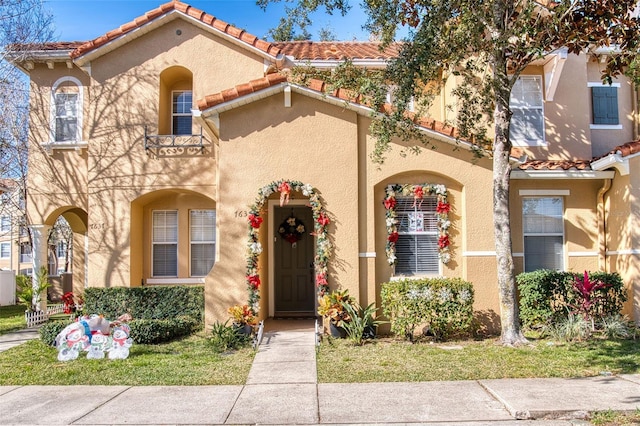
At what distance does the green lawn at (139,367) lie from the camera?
25.8ft

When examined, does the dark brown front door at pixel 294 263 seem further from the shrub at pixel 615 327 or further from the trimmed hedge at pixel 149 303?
the shrub at pixel 615 327

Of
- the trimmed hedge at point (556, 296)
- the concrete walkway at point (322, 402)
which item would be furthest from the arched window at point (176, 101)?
the trimmed hedge at point (556, 296)

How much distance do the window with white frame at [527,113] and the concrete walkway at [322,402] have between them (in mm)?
7315

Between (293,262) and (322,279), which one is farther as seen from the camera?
(293,262)

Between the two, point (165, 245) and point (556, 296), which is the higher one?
point (165, 245)

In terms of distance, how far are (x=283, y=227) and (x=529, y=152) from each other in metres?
6.37

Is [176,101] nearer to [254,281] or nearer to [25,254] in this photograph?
[254,281]

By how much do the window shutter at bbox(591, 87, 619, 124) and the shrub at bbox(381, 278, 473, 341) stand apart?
6889 mm

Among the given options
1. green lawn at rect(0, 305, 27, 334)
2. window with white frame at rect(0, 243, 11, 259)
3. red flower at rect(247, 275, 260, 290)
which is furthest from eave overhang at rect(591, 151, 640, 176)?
window with white frame at rect(0, 243, 11, 259)

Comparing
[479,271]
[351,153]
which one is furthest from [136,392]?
[479,271]

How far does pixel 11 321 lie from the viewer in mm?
14219

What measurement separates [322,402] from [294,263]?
6.68 meters

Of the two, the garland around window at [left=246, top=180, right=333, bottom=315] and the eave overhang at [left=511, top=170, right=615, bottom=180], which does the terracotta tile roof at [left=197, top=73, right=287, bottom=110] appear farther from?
the eave overhang at [left=511, top=170, right=615, bottom=180]

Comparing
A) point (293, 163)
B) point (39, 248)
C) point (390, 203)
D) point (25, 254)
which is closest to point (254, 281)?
point (293, 163)
